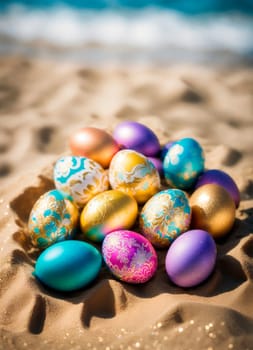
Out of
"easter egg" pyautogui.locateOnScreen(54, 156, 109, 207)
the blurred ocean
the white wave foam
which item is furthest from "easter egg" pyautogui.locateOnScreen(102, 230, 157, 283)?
the white wave foam

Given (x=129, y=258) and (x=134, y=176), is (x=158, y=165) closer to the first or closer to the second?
(x=134, y=176)

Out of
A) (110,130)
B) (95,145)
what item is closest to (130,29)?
(110,130)

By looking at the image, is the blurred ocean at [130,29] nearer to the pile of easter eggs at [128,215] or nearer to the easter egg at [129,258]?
the pile of easter eggs at [128,215]

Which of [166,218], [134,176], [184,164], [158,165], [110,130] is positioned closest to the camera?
[166,218]

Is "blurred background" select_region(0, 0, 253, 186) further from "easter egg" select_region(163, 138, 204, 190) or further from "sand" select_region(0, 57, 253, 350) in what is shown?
"easter egg" select_region(163, 138, 204, 190)

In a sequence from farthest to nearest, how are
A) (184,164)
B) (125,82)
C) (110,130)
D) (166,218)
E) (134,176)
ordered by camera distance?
(125,82), (110,130), (184,164), (134,176), (166,218)

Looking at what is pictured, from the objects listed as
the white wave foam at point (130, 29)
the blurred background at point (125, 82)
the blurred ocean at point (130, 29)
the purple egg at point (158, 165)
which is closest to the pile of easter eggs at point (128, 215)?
the purple egg at point (158, 165)
